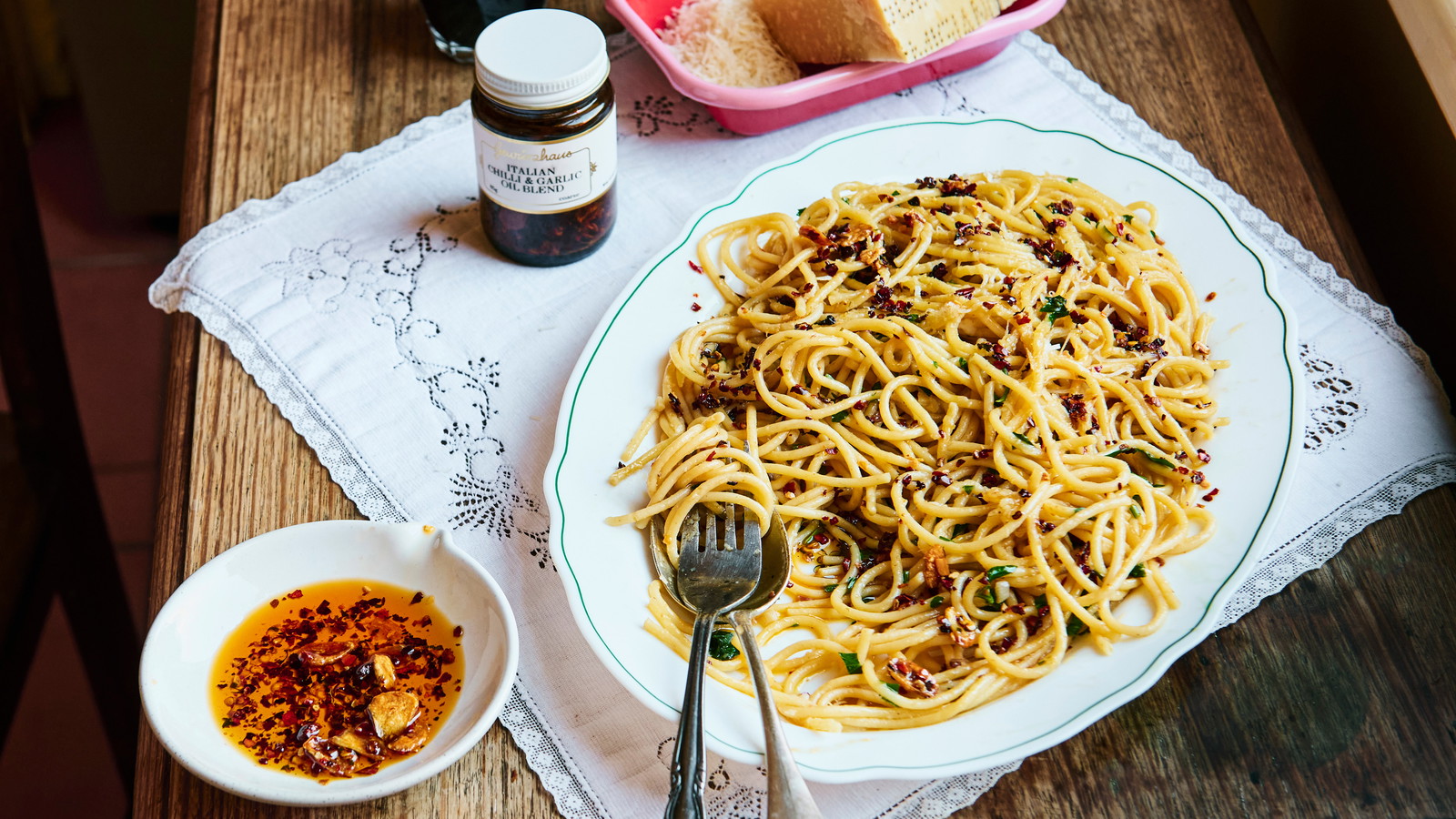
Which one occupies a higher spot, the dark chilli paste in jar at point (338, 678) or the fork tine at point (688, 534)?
the fork tine at point (688, 534)

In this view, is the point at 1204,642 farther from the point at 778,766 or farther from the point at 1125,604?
the point at 778,766

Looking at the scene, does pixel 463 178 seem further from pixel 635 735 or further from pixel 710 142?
pixel 635 735

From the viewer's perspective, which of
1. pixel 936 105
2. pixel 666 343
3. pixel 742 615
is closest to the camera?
pixel 742 615

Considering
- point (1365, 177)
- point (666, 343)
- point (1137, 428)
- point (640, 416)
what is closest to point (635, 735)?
point (640, 416)

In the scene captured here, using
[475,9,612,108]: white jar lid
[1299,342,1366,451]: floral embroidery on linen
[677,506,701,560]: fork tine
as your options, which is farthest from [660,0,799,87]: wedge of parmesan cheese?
[1299,342,1366,451]: floral embroidery on linen

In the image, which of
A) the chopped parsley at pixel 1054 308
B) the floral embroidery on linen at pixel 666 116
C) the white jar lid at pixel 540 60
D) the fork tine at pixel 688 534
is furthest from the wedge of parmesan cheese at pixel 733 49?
the fork tine at pixel 688 534

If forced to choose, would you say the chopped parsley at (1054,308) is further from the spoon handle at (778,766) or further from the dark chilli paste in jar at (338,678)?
the dark chilli paste in jar at (338,678)
